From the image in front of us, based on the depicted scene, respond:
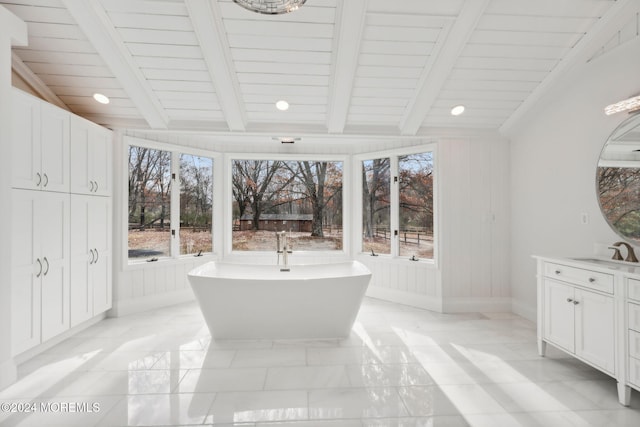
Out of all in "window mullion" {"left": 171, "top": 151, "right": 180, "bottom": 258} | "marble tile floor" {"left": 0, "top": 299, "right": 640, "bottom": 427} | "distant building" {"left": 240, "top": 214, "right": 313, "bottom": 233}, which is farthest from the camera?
"distant building" {"left": 240, "top": 214, "right": 313, "bottom": 233}

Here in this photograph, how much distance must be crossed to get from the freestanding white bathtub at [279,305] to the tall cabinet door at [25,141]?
147cm

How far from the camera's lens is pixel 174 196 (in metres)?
4.34

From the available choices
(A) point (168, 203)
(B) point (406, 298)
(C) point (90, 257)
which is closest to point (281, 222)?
(A) point (168, 203)

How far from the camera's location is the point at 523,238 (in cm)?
379

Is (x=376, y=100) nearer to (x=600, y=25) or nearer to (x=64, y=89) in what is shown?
(x=600, y=25)

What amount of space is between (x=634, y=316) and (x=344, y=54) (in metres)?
2.75

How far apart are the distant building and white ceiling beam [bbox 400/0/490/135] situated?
196cm

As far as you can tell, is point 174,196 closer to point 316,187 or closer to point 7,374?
point 316,187

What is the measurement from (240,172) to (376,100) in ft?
7.71

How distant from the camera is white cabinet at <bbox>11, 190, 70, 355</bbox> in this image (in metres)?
2.49

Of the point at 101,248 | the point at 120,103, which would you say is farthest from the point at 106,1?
the point at 101,248

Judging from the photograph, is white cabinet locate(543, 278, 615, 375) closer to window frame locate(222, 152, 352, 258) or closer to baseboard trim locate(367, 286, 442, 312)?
baseboard trim locate(367, 286, 442, 312)

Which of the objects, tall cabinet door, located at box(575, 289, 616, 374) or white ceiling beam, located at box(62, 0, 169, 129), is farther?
white ceiling beam, located at box(62, 0, 169, 129)

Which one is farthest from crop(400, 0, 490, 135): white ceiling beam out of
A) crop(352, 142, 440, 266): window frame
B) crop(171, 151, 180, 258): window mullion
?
crop(171, 151, 180, 258): window mullion
